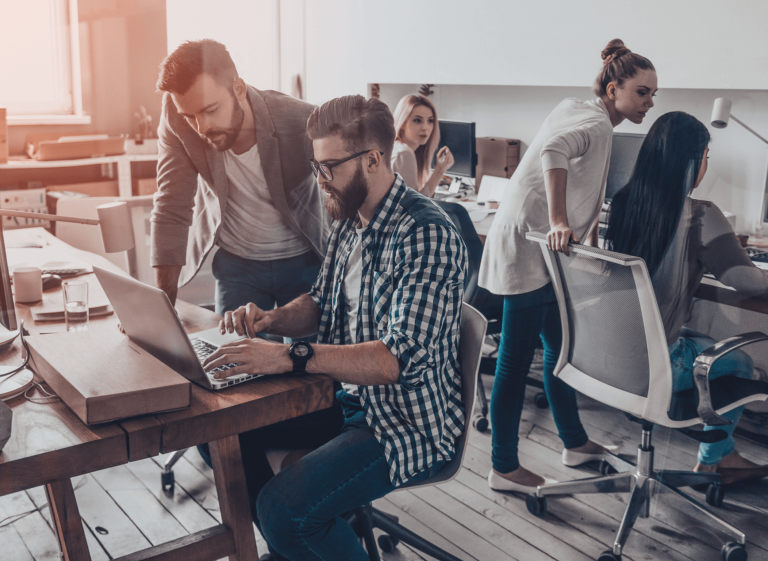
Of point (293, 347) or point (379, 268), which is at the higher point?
point (379, 268)

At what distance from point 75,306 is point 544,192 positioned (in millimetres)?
1273

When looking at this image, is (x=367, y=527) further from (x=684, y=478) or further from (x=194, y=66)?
(x=194, y=66)

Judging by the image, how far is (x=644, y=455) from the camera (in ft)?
6.37

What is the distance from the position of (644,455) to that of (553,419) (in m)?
0.45

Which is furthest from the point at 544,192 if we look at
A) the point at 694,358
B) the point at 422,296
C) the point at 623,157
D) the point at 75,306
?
the point at 75,306

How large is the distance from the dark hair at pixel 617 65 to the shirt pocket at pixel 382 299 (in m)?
0.99

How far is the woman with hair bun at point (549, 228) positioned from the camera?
1.85 m

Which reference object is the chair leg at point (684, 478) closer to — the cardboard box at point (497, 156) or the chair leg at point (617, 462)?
the chair leg at point (617, 462)

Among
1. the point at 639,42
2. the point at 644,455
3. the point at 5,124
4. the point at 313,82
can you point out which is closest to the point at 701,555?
the point at 644,455

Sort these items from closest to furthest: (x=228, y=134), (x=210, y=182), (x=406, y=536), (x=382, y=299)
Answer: (x=382, y=299), (x=406, y=536), (x=228, y=134), (x=210, y=182)

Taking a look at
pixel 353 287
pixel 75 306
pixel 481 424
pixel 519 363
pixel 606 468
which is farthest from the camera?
pixel 481 424

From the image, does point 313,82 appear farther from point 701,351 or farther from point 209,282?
point 701,351

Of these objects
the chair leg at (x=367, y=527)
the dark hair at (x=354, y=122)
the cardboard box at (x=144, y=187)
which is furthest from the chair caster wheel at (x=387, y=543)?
the cardboard box at (x=144, y=187)

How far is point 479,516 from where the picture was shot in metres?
2.06
